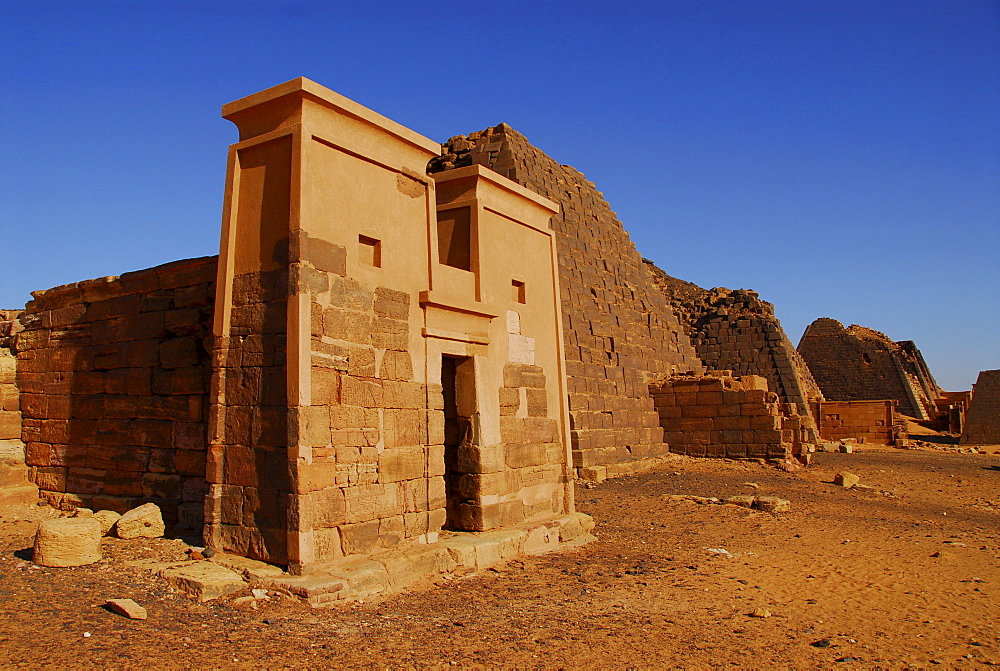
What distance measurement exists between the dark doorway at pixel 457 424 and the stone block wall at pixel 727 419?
10537mm

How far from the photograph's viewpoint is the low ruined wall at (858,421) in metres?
24.7

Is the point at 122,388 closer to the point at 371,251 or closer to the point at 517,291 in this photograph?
the point at 371,251

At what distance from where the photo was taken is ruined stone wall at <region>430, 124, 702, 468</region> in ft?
49.8

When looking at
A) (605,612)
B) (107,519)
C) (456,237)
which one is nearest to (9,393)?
(107,519)

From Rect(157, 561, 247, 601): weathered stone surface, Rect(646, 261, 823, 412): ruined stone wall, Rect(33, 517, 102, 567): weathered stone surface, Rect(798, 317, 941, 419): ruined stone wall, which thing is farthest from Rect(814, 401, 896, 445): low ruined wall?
Rect(33, 517, 102, 567): weathered stone surface

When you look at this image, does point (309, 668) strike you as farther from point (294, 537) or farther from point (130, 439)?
point (130, 439)

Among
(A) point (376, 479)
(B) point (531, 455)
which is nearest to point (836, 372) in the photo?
(B) point (531, 455)

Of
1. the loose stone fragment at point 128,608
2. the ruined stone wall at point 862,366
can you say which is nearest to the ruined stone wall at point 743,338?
the ruined stone wall at point 862,366

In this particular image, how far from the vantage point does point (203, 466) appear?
698cm

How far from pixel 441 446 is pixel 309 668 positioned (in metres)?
2.95

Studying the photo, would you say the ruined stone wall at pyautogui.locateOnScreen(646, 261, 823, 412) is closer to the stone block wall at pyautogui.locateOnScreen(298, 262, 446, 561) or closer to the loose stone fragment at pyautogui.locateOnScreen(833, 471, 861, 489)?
the loose stone fragment at pyautogui.locateOnScreen(833, 471, 861, 489)

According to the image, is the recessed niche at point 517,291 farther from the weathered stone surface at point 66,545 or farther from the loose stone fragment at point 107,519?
the weathered stone surface at point 66,545

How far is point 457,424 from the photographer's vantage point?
7516mm

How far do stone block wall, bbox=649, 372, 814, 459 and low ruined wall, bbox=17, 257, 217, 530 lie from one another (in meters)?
12.5
